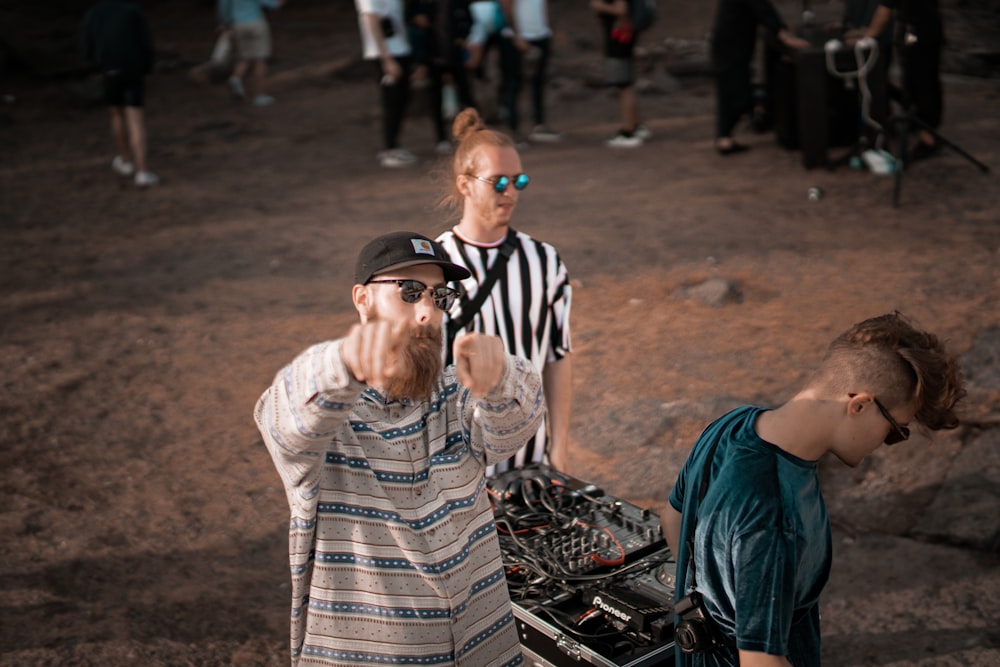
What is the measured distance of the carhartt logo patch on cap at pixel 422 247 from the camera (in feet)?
8.55

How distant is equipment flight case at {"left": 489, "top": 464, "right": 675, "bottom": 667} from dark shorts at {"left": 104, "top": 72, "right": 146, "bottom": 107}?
7.96 metres

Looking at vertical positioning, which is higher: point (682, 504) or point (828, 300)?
point (682, 504)

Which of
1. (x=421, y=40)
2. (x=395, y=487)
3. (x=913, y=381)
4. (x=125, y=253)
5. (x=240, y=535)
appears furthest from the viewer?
(x=421, y=40)

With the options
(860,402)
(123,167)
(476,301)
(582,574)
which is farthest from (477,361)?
(123,167)

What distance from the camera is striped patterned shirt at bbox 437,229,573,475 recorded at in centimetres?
378

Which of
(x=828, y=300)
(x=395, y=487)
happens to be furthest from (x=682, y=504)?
(x=828, y=300)

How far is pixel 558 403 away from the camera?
4.01 meters

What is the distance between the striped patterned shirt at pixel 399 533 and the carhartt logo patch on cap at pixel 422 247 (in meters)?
0.32

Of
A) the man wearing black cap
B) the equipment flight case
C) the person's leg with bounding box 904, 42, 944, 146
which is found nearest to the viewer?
the man wearing black cap

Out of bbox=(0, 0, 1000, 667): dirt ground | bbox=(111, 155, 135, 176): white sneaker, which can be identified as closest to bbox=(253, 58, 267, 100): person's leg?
bbox=(0, 0, 1000, 667): dirt ground

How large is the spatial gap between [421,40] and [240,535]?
290 inches

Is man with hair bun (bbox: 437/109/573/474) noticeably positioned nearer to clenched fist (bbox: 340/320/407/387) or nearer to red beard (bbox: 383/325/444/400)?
red beard (bbox: 383/325/444/400)

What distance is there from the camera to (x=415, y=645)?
8.34ft

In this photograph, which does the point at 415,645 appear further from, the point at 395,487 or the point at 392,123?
the point at 392,123
